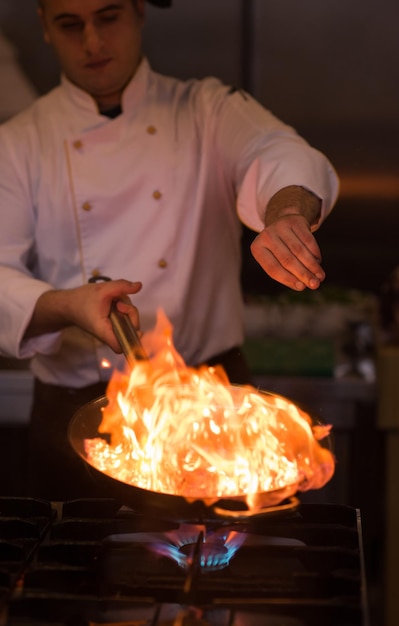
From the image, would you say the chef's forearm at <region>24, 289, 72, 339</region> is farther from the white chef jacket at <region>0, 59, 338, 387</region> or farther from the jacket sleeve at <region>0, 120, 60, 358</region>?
the white chef jacket at <region>0, 59, 338, 387</region>

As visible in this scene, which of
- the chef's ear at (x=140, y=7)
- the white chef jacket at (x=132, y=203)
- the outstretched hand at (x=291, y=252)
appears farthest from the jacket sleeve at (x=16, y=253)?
the outstretched hand at (x=291, y=252)

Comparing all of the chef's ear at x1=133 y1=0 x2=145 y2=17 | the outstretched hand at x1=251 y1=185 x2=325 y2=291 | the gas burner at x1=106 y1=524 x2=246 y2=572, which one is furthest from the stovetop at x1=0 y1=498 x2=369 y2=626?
the chef's ear at x1=133 y1=0 x2=145 y2=17

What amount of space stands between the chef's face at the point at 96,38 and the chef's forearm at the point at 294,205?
530mm

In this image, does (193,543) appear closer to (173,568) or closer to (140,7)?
(173,568)

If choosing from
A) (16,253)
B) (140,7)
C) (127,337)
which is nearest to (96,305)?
(127,337)

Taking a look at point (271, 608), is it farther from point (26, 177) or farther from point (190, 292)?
point (26, 177)

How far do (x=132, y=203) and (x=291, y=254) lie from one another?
27.1 inches

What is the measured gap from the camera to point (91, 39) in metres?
1.94

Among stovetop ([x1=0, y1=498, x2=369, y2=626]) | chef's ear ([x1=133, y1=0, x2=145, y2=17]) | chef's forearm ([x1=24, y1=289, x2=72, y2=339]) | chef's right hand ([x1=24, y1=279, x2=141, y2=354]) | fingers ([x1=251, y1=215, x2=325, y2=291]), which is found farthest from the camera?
chef's ear ([x1=133, y1=0, x2=145, y2=17])

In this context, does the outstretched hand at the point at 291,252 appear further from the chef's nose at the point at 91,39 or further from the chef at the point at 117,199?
the chef's nose at the point at 91,39

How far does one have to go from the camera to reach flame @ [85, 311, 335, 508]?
134cm

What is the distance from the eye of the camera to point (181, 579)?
1.27m

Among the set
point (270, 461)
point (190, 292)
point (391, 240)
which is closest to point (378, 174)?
point (391, 240)

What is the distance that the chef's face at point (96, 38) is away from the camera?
76.4 inches
